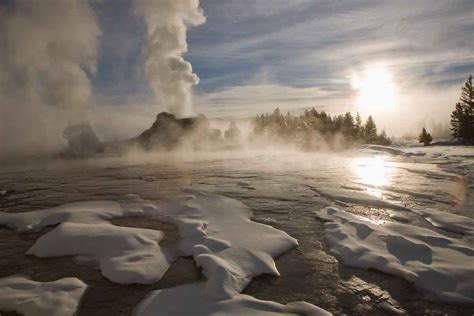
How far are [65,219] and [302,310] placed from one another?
9050mm

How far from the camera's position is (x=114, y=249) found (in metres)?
7.62

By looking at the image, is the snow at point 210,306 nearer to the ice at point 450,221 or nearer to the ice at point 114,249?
the ice at point 114,249

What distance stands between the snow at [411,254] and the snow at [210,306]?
2384 mm

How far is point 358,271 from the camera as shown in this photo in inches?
262

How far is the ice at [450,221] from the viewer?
898 centimetres

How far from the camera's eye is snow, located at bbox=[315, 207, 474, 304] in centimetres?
587

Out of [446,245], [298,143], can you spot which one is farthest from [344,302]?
[298,143]

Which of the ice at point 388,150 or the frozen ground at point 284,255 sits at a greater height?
the ice at point 388,150

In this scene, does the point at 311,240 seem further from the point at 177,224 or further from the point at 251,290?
the point at 177,224

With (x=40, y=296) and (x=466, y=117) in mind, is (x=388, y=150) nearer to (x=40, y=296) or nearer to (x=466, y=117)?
(x=466, y=117)

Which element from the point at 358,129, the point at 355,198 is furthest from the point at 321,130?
the point at 355,198

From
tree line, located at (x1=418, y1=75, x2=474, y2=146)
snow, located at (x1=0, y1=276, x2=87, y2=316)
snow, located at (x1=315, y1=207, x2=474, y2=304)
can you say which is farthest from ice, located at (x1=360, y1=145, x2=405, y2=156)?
snow, located at (x1=0, y1=276, x2=87, y2=316)

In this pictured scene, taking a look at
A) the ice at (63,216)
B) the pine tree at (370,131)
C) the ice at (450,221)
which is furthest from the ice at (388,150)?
the ice at (63,216)

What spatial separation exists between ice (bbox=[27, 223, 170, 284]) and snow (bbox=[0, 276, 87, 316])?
794 mm
